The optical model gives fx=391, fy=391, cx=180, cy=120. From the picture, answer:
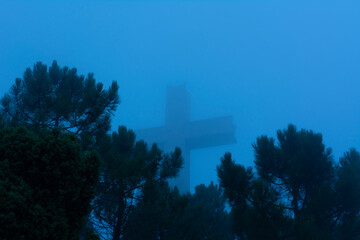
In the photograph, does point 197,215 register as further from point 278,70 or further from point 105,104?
point 278,70

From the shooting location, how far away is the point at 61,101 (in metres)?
8.12

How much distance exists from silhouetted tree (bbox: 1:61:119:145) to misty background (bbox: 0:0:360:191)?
5235 inches

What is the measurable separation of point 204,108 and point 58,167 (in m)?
152

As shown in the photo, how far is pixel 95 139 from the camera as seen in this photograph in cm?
866

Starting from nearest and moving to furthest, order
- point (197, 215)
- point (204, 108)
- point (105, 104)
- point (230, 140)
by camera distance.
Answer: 1. point (105, 104)
2. point (197, 215)
3. point (230, 140)
4. point (204, 108)

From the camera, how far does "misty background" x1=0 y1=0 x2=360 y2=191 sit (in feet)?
490

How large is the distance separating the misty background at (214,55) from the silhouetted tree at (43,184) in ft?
448

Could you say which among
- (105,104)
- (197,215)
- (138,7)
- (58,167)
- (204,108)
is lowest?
(58,167)

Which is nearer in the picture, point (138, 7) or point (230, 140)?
point (230, 140)

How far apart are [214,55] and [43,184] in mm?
168923

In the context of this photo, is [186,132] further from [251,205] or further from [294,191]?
[251,205]

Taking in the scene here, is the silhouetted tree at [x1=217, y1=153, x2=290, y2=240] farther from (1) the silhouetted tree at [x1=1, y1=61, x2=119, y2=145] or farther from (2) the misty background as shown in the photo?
(2) the misty background

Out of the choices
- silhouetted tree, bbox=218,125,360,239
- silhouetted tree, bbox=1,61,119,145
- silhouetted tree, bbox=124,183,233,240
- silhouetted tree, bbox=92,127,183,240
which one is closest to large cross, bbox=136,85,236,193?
silhouetted tree, bbox=124,183,233,240

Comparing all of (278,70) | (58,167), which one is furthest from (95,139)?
(278,70)
